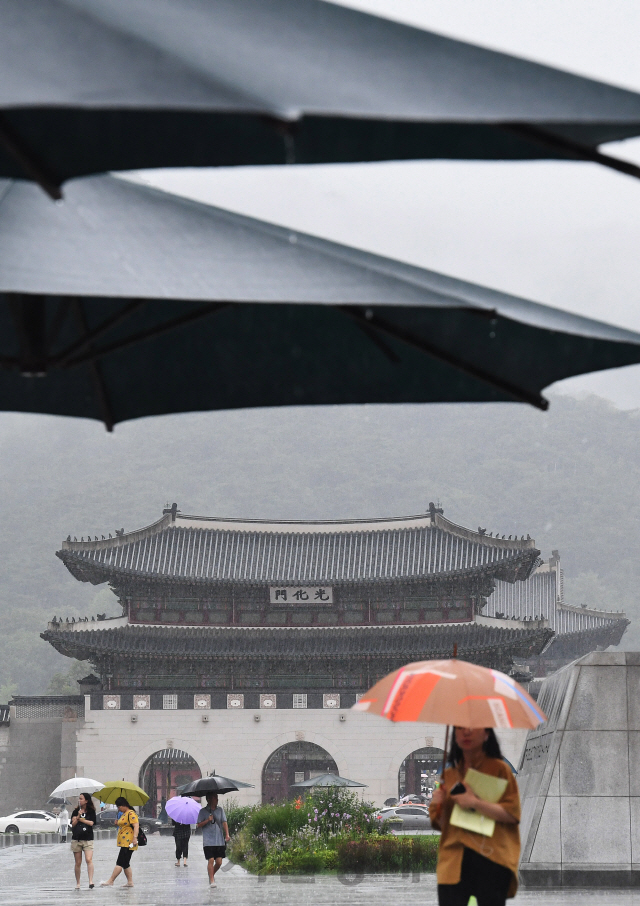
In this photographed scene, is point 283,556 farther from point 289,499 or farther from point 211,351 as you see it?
point 289,499

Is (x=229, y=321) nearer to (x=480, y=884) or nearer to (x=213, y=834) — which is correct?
(x=480, y=884)

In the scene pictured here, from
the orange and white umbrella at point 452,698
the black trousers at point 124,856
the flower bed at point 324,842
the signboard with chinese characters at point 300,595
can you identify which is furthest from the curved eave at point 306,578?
the orange and white umbrella at point 452,698

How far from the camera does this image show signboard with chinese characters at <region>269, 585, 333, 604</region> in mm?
38594

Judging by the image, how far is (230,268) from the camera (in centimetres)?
392

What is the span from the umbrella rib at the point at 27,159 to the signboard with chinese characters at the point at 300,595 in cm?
3568

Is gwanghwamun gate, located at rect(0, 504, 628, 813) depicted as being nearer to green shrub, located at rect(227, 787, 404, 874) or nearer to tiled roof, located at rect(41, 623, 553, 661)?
tiled roof, located at rect(41, 623, 553, 661)

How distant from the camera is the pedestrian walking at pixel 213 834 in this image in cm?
1457

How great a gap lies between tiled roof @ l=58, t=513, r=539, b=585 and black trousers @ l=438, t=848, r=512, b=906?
32.5 m

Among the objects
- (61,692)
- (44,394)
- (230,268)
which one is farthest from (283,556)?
(61,692)

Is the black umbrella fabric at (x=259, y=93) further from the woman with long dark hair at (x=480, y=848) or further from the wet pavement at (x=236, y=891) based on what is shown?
the wet pavement at (x=236, y=891)

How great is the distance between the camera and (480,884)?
488 centimetres

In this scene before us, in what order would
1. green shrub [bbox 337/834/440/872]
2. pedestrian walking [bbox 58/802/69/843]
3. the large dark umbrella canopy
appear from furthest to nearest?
pedestrian walking [bbox 58/802/69/843]
green shrub [bbox 337/834/440/872]
the large dark umbrella canopy

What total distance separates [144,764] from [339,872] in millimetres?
23839

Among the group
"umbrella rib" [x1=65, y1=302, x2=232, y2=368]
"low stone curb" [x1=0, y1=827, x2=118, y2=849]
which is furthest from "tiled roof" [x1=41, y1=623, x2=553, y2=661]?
"umbrella rib" [x1=65, y1=302, x2=232, y2=368]
